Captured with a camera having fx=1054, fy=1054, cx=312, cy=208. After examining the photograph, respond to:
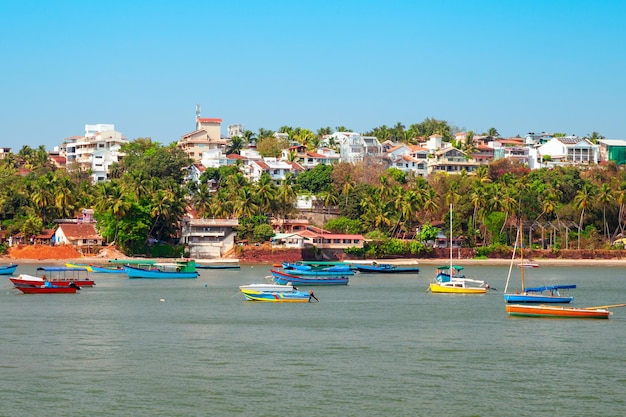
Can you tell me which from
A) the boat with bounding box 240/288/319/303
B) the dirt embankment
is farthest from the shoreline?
the boat with bounding box 240/288/319/303

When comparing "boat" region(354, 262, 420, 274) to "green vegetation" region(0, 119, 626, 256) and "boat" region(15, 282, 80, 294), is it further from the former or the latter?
"boat" region(15, 282, 80, 294)

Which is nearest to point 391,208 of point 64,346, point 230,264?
point 230,264

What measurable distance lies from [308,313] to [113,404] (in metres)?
28.4

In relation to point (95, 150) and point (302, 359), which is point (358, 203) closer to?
point (95, 150)

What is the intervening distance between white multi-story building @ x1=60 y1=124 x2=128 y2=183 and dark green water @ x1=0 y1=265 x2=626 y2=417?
98.8 m

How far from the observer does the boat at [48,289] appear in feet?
251

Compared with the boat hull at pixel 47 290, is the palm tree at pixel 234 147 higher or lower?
higher

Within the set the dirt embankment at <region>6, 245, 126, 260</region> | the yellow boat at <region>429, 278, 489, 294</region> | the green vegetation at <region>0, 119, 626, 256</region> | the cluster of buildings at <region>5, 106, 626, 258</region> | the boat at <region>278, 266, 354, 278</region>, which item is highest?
the cluster of buildings at <region>5, 106, 626, 258</region>

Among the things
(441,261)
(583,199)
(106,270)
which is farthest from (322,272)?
(583,199)

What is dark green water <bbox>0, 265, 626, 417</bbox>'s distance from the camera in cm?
3691

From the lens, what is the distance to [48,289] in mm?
77000

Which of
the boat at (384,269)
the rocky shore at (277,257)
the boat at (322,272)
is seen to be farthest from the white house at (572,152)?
the boat at (322,272)

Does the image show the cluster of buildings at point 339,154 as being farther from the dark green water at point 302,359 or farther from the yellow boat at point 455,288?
the dark green water at point 302,359

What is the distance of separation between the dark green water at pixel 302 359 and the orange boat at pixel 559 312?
0.71 metres
